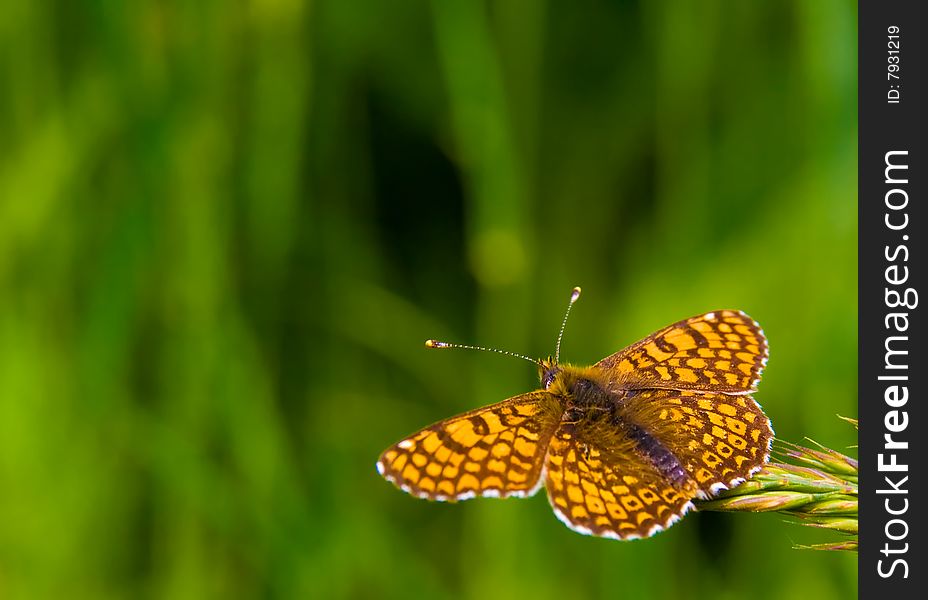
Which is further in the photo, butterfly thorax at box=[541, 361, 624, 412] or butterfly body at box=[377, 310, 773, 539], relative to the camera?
butterfly thorax at box=[541, 361, 624, 412]

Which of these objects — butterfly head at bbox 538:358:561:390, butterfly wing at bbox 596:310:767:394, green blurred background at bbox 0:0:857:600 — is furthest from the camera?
green blurred background at bbox 0:0:857:600

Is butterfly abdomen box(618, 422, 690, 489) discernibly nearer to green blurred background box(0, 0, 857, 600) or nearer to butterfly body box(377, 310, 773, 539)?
butterfly body box(377, 310, 773, 539)

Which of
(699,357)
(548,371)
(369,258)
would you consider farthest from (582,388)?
(369,258)

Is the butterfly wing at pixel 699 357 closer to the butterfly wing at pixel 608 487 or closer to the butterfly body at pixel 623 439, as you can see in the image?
the butterfly body at pixel 623 439

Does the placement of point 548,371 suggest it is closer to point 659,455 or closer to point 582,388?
point 582,388

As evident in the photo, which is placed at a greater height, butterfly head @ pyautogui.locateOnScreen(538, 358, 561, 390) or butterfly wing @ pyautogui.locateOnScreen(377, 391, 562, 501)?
butterfly head @ pyautogui.locateOnScreen(538, 358, 561, 390)

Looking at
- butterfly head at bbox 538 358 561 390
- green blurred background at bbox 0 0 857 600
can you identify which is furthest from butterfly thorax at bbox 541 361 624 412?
green blurred background at bbox 0 0 857 600

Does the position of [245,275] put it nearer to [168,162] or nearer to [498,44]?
[168,162]
